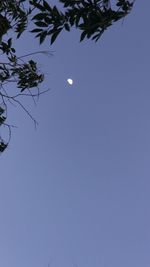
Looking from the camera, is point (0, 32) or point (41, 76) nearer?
point (0, 32)

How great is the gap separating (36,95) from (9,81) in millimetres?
557

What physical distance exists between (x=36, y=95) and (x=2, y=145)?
4.56 feet

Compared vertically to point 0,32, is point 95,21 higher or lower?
lower

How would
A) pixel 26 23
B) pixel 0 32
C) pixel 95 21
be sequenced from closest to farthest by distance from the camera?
pixel 95 21 < pixel 0 32 < pixel 26 23

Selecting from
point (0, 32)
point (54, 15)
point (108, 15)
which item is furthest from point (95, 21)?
point (0, 32)

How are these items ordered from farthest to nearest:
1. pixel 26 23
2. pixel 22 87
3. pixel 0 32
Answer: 1. pixel 22 87
2. pixel 26 23
3. pixel 0 32

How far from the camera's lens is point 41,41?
5418 millimetres

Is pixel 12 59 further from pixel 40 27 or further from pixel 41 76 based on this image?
pixel 40 27

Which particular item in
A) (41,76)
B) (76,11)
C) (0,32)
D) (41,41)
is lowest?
(41,41)

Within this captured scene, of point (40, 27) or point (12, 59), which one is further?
point (12, 59)

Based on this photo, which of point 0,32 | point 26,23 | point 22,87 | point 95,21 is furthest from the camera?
point 22,87

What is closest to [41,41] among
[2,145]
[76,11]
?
[76,11]

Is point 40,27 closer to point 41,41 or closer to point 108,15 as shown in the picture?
point 41,41

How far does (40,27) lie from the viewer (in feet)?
17.9
